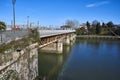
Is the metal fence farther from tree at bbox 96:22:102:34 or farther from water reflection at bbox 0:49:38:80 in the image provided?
tree at bbox 96:22:102:34

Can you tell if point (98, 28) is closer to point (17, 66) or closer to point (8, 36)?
point (8, 36)

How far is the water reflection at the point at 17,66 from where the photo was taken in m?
9.95

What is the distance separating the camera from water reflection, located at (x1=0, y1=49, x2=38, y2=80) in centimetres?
995

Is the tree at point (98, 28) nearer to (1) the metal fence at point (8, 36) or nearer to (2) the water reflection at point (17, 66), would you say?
(1) the metal fence at point (8, 36)

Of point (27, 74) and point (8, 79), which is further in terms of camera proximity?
point (27, 74)

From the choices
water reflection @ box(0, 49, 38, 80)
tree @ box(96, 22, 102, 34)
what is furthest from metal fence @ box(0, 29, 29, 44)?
tree @ box(96, 22, 102, 34)

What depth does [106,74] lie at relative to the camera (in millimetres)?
20172

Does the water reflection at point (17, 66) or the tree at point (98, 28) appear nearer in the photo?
the water reflection at point (17, 66)

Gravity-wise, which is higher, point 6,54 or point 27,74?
point 6,54

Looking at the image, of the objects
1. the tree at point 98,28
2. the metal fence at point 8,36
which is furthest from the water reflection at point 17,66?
the tree at point 98,28

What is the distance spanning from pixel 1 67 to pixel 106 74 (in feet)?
47.8

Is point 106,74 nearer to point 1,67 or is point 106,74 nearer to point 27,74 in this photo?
point 27,74

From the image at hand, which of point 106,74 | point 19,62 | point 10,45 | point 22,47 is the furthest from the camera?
point 106,74

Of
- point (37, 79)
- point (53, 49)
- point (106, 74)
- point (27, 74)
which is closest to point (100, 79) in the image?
point (106, 74)
